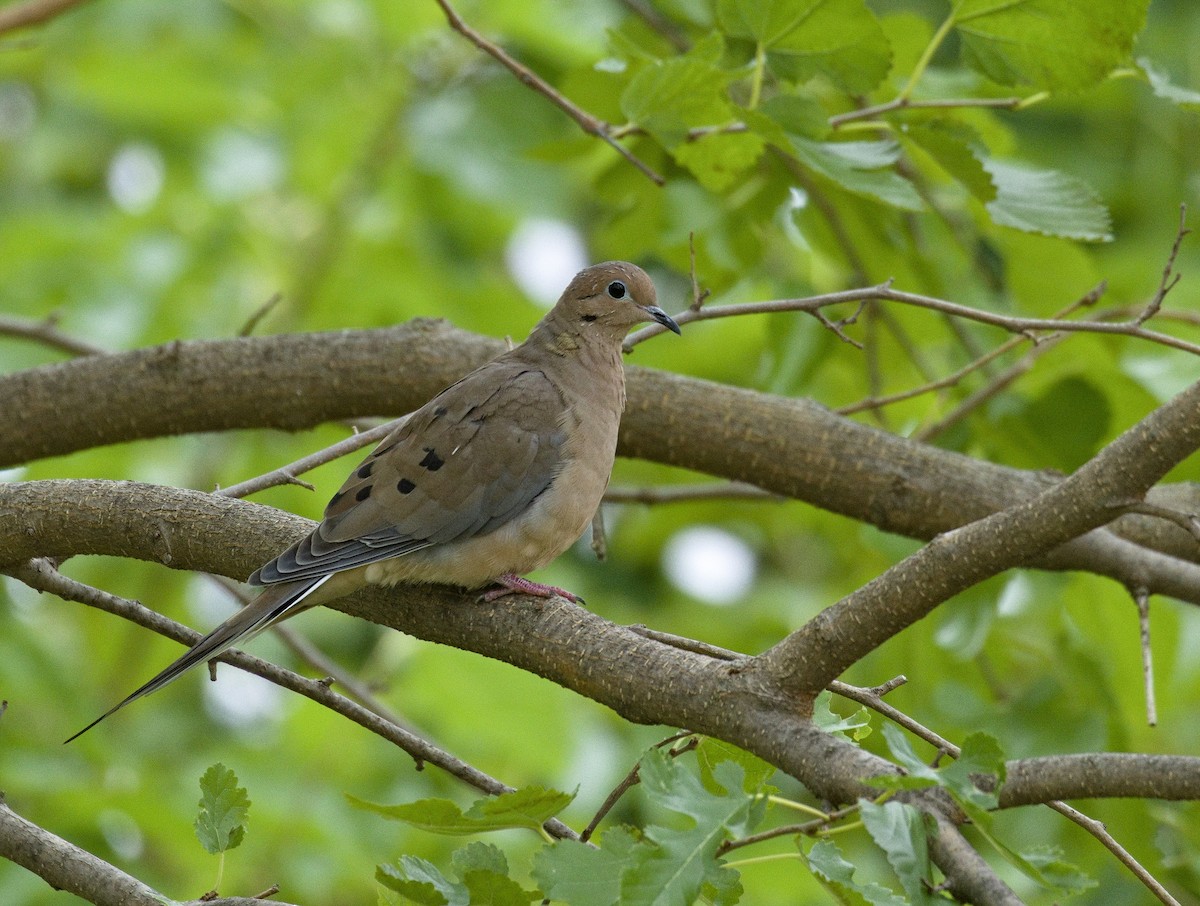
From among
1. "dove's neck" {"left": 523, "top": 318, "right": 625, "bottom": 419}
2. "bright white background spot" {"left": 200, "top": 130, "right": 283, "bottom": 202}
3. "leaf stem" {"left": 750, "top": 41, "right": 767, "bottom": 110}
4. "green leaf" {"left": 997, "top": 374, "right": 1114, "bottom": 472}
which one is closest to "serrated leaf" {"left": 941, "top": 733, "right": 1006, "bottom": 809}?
"dove's neck" {"left": 523, "top": 318, "right": 625, "bottom": 419}

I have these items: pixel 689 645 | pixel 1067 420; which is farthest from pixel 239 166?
pixel 689 645

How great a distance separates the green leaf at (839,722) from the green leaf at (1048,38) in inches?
68.2

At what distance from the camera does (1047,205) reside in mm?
3455

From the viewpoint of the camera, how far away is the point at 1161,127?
751 cm

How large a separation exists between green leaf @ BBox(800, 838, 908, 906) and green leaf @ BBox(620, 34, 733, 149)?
1883 millimetres

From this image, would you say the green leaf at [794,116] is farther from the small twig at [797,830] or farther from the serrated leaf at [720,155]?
the small twig at [797,830]

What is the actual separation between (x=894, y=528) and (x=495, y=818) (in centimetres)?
198

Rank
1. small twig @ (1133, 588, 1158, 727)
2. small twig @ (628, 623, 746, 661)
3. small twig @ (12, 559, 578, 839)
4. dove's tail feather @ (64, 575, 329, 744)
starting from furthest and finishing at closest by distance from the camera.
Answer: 1. dove's tail feather @ (64, 575, 329, 744)
2. small twig @ (12, 559, 578, 839)
3. small twig @ (628, 623, 746, 661)
4. small twig @ (1133, 588, 1158, 727)

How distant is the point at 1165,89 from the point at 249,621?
244cm

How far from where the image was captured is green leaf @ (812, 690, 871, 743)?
2.07 m

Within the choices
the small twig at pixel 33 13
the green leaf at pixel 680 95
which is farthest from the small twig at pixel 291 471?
the small twig at pixel 33 13

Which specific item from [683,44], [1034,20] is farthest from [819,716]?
[683,44]

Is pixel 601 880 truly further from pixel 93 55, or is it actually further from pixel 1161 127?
pixel 1161 127

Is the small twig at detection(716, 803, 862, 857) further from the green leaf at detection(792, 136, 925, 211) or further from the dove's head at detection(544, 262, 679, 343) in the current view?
the dove's head at detection(544, 262, 679, 343)
